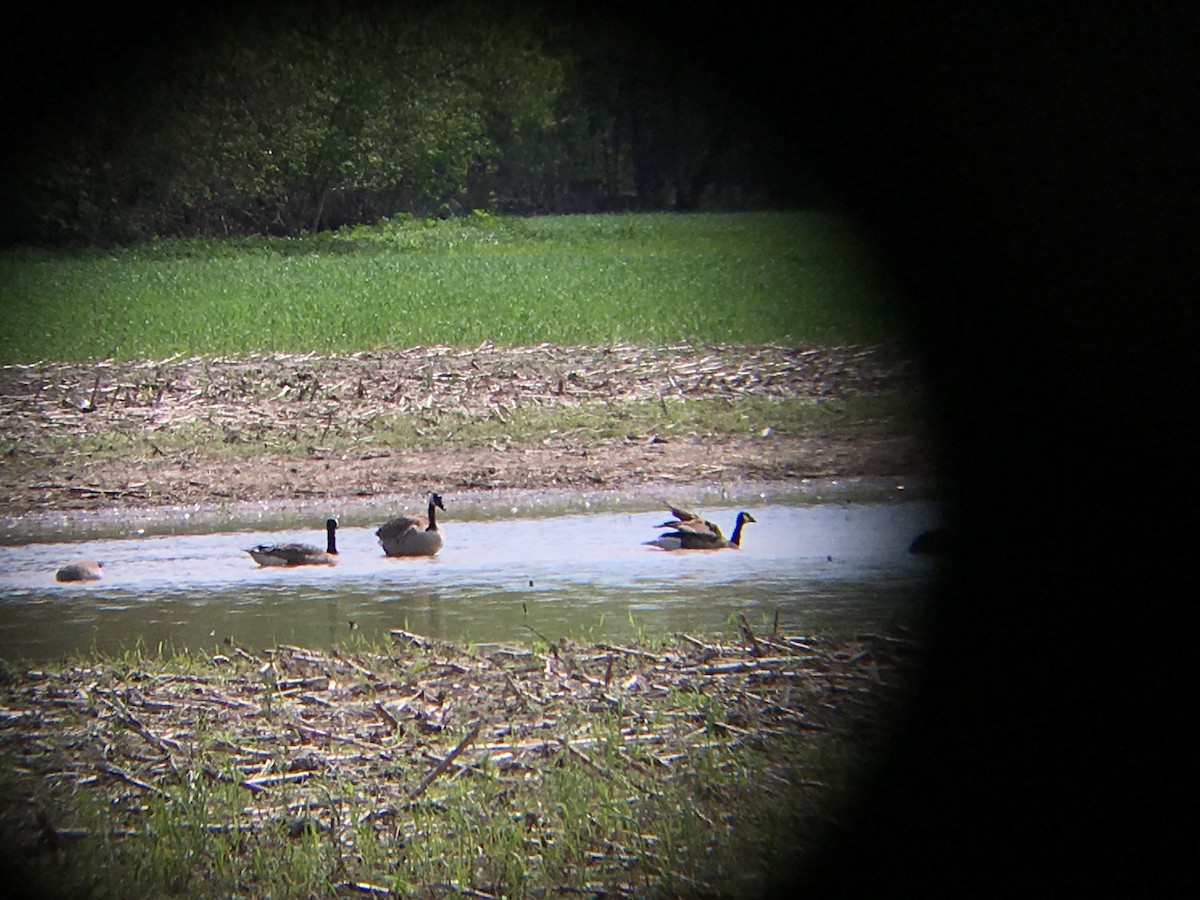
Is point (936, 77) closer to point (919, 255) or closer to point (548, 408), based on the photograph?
point (919, 255)

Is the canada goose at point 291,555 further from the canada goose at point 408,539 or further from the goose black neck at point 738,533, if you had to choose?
the goose black neck at point 738,533

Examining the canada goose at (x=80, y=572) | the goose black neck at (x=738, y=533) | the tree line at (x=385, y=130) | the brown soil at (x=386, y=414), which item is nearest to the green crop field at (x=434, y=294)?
the brown soil at (x=386, y=414)

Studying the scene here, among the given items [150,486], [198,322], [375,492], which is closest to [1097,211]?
[375,492]

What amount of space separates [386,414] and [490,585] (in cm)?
355

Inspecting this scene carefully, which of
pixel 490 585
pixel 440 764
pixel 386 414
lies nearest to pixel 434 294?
pixel 386 414

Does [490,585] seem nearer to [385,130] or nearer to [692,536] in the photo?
[692,536]

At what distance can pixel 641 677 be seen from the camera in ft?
16.5

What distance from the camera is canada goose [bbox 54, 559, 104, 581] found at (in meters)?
7.29

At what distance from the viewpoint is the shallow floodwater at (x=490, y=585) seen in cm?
622

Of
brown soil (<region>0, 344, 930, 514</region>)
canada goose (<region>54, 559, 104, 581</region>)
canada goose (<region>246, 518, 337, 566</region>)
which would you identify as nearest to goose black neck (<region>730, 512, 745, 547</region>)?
brown soil (<region>0, 344, 930, 514</region>)

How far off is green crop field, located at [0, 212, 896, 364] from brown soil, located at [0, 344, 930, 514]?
775 mm

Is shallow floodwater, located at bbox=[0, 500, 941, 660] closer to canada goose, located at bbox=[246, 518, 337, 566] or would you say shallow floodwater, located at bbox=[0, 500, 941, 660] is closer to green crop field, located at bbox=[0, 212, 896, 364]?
canada goose, located at bbox=[246, 518, 337, 566]

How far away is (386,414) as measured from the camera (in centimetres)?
1030

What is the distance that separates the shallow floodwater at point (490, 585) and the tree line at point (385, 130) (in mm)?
11160
